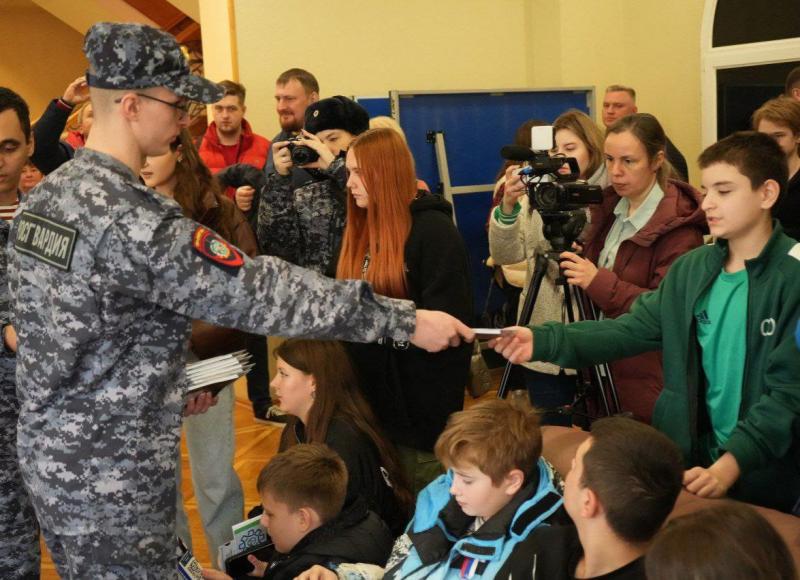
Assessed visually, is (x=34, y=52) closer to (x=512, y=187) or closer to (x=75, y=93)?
(x=75, y=93)

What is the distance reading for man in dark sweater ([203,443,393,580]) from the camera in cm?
241

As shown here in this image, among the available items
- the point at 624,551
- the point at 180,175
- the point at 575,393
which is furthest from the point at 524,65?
the point at 624,551

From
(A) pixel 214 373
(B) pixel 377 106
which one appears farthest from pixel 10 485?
(B) pixel 377 106

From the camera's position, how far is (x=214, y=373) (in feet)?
6.61

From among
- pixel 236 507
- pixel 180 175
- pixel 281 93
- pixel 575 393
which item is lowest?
pixel 236 507

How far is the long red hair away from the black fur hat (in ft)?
2.24

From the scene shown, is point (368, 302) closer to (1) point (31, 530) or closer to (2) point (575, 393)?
(1) point (31, 530)

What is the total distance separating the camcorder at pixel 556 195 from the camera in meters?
2.87

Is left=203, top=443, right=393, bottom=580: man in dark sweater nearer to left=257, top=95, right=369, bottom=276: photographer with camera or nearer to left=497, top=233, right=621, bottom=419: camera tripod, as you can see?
left=497, top=233, right=621, bottom=419: camera tripod

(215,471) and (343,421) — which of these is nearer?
(343,421)

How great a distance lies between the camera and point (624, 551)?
1708 millimetres

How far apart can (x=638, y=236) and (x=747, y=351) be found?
2.65 ft

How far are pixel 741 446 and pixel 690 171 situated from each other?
183 inches

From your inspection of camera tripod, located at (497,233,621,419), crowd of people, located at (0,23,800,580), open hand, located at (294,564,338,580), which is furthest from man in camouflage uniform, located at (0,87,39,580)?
camera tripod, located at (497,233,621,419)
